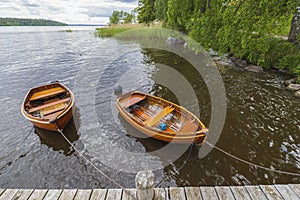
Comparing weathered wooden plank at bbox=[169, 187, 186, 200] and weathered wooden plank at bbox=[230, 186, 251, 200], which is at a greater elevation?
weathered wooden plank at bbox=[230, 186, 251, 200]

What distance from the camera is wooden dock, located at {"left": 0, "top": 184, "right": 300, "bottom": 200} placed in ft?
12.2

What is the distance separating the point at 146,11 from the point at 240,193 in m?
50.1

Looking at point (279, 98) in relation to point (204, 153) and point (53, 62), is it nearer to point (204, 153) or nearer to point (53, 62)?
point (204, 153)

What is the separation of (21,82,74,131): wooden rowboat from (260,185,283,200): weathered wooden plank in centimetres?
747

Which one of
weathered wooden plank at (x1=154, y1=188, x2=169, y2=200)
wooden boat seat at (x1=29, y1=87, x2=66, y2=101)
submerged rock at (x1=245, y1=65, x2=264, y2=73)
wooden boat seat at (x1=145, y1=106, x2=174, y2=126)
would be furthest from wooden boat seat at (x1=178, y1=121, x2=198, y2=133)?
submerged rock at (x1=245, y1=65, x2=264, y2=73)

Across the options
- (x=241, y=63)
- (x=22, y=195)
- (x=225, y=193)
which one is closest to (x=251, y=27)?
(x=241, y=63)

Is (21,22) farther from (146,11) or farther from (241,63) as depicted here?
(241,63)

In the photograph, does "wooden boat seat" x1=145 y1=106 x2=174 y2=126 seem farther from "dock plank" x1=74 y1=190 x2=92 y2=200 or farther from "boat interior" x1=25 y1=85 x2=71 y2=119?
"boat interior" x1=25 y1=85 x2=71 y2=119

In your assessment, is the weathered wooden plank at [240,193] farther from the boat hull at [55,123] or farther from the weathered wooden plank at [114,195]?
the boat hull at [55,123]

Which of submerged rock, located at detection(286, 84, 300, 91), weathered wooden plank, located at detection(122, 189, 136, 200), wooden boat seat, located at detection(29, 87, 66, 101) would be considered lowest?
wooden boat seat, located at detection(29, 87, 66, 101)

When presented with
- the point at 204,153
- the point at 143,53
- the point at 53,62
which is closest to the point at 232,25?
→ the point at 204,153

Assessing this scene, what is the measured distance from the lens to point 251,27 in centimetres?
1176

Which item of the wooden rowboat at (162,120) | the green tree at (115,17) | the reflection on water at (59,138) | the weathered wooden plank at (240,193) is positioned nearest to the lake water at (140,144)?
the reflection on water at (59,138)

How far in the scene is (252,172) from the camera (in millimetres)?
5879
